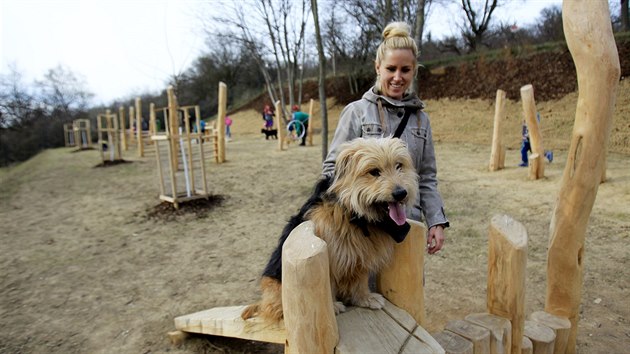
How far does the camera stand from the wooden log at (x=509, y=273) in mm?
2121

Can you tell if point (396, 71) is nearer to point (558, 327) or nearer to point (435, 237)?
Result: point (435, 237)

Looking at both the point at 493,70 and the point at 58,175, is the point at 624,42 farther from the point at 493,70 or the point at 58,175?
the point at 58,175

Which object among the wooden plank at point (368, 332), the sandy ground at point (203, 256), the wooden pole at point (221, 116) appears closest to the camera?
the wooden plank at point (368, 332)

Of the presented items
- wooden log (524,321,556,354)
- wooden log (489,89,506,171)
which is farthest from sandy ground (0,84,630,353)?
wooden log (524,321,556,354)

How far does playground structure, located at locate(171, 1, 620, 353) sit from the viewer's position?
5.04ft

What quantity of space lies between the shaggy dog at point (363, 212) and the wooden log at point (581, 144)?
4.34 feet

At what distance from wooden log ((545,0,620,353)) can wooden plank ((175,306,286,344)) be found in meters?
1.97

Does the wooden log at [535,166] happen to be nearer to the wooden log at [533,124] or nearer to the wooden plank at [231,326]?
the wooden log at [533,124]

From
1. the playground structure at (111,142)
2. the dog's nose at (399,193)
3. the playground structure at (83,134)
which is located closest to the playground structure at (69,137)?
the playground structure at (83,134)

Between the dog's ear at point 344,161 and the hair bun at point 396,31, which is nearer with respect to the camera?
the dog's ear at point 344,161

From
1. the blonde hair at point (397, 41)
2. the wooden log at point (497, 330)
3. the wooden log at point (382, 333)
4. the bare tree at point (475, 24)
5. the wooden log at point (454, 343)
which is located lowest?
the wooden log at point (497, 330)

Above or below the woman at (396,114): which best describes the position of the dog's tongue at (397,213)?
below

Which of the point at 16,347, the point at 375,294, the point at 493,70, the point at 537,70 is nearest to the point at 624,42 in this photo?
the point at 537,70

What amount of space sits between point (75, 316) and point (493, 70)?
69.6ft
